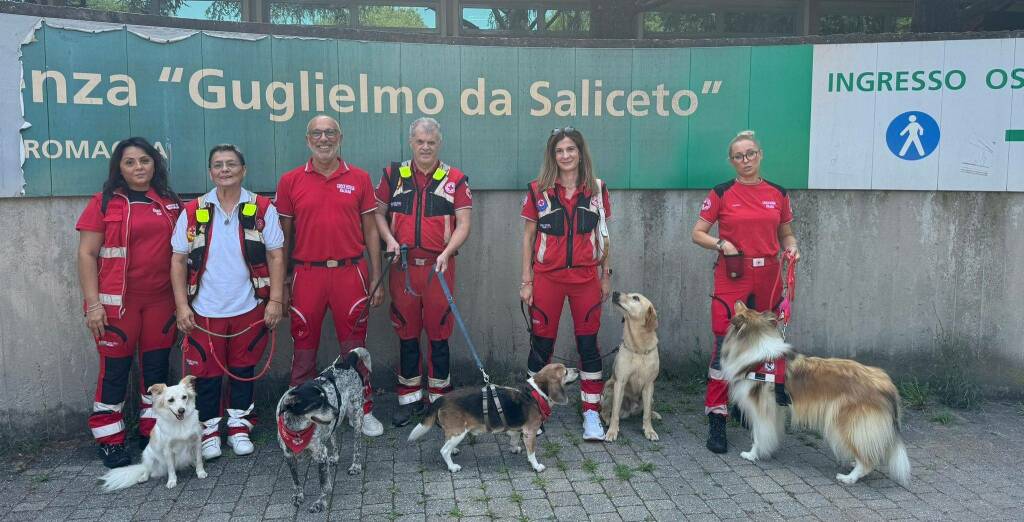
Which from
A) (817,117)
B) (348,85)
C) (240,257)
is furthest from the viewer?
(817,117)

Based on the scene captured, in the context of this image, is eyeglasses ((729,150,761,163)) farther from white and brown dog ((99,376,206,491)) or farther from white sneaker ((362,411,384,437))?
white and brown dog ((99,376,206,491))

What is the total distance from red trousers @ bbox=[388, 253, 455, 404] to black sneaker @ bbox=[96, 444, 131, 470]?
72.1 inches

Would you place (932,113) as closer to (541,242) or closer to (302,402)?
(541,242)

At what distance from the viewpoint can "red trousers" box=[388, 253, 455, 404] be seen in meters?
5.01

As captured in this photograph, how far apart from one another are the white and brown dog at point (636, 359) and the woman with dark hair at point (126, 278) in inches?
118

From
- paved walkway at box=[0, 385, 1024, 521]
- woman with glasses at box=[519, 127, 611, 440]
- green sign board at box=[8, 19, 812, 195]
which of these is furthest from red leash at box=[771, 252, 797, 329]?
green sign board at box=[8, 19, 812, 195]

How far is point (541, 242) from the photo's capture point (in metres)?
4.92

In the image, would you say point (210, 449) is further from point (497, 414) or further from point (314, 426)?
point (497, 414)

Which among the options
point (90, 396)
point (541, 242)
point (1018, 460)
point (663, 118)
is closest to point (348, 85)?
point (541, 242)

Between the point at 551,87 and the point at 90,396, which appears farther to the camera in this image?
the point at 551,87

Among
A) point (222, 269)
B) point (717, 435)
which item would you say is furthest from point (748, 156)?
point (222, 269)

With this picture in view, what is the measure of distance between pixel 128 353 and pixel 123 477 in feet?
2.55

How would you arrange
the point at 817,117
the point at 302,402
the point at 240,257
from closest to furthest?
1. the point at 302,402
2. the point at 240,257
3. the point at 817,117

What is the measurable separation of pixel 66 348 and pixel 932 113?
685 centimetres
